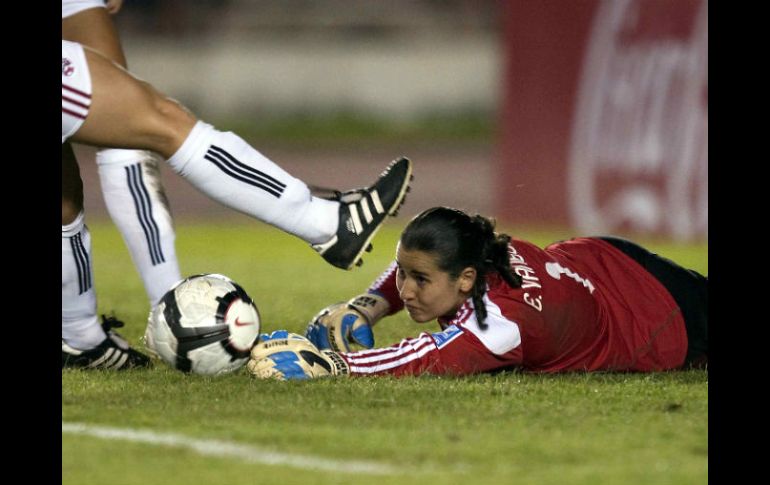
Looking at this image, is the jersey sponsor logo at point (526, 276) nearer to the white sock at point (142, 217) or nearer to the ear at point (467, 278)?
the ear at point (467, 278)

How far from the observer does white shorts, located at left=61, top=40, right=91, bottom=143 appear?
14.6ft

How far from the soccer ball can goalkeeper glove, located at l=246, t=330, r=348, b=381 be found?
0.06 m

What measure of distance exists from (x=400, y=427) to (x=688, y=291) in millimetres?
2045

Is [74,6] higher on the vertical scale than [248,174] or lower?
higher

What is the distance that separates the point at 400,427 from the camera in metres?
4.15

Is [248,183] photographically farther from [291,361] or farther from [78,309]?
[78,309]

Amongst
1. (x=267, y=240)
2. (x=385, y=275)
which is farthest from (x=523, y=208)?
(x=385, y=275)

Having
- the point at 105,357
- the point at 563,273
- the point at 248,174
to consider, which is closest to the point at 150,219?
the point at 105,357

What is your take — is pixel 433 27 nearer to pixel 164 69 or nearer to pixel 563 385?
pixel 164 69

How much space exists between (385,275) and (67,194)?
145cm

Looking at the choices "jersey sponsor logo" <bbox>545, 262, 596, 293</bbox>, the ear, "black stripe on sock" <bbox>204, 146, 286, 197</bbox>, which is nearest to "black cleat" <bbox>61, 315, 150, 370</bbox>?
"black stripe on sock" <bbox>204, 146, 286, 197</bbox>

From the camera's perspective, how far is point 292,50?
110 ft

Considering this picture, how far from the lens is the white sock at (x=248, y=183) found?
464 centimetres

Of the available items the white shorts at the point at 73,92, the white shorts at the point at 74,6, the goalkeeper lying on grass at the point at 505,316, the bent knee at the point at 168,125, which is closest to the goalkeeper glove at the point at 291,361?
the goalkeeper lying on grass at the point at 505,316
